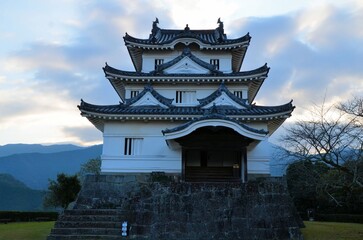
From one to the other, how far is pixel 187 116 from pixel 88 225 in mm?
7119

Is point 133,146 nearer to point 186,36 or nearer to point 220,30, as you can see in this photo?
point 186,36

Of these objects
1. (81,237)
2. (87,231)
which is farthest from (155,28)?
(81,237)

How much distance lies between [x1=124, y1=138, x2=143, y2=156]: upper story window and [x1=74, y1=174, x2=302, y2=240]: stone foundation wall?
4866 millimetres

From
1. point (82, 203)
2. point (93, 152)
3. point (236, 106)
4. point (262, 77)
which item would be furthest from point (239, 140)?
point (93, 152)

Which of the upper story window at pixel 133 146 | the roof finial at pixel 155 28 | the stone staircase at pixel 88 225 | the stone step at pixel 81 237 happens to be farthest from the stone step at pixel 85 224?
the roof finial at pixel 155 28

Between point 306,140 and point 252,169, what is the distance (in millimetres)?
3613

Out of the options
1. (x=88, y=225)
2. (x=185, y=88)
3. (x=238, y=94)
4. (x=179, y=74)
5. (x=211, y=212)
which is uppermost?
(x=179, y=74)

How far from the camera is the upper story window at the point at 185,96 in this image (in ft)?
62.4

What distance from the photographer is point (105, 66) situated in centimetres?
1888

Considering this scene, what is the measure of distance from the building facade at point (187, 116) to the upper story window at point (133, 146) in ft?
0.16

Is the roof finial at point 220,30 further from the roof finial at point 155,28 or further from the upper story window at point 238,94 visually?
the roof finial at point 155,28

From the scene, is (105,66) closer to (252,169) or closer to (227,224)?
(252,169)

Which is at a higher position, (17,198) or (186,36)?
(186,36)

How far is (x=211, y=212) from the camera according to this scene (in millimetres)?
11508
